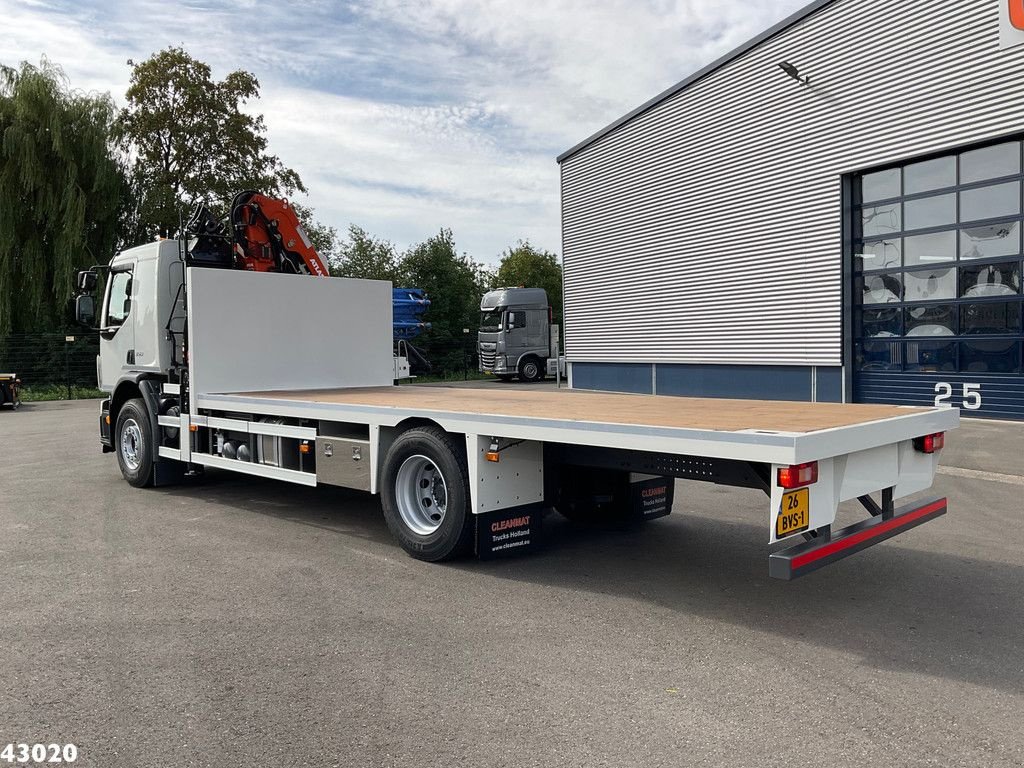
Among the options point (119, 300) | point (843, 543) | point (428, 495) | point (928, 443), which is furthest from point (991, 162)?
point (119, 300)

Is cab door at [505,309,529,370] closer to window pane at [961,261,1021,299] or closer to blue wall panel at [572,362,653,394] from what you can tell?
blue wall panel at [572,362,653,394]

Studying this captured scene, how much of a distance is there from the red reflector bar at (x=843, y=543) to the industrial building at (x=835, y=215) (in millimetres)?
10647

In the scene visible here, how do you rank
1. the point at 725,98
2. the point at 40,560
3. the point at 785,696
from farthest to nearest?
the point at 725,98, the point at 40,560, the point at 785,696

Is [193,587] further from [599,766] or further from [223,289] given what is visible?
[223,289]

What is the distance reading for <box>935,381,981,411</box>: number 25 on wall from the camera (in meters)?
14.6

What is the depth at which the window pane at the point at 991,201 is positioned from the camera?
13.9 metres

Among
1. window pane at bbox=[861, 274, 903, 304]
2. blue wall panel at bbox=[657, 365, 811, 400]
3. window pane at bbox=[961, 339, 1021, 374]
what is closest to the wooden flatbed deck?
window pane at bbox=[961, 339, 1021, 374]

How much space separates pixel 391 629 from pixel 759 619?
2.06m

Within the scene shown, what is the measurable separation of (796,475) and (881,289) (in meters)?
13.6

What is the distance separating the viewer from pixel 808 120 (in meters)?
Answer: 17.0

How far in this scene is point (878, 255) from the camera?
1620cm

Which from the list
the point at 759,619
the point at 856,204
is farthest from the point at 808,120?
the point at 759,619

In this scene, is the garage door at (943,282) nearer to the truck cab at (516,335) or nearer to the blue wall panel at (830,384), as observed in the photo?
the blue wall panel at (830,384)

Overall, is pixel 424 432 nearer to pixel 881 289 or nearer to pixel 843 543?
pixel 843 543
